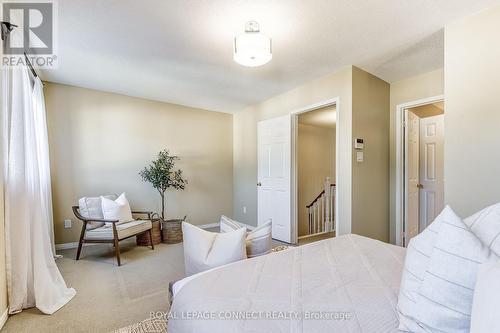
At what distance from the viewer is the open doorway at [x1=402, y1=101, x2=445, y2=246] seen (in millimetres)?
3402

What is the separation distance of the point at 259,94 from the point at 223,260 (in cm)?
305

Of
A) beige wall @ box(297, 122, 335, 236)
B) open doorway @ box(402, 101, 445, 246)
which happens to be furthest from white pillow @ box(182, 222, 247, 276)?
beige wall @ box(297, 122, 335, 236)

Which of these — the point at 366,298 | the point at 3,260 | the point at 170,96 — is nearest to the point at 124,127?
the point at 170,96

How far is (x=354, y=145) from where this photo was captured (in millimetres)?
3010

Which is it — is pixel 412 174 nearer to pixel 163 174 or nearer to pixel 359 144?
pixel 359 144

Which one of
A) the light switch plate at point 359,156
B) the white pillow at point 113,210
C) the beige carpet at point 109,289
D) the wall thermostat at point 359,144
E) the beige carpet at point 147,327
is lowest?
the beige carpet at point 109,289

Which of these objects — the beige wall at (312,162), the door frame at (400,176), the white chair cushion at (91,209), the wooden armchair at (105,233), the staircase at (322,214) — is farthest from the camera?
the beige wall at (312,162)

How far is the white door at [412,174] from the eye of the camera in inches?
134

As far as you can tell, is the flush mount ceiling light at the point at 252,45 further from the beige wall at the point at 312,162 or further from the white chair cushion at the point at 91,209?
the beige wall at the point at 312,162

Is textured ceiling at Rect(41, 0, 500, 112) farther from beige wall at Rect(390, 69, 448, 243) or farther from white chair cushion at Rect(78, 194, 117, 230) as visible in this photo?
white chair cushion at Rect(78, 194, 117, 230)

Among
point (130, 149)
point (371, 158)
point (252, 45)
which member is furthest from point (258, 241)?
point (130, 149)

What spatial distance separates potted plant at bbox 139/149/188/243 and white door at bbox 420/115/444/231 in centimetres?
374

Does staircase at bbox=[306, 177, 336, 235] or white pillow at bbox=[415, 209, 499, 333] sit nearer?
white pillow at bbox=[415, 209, 499, 333]

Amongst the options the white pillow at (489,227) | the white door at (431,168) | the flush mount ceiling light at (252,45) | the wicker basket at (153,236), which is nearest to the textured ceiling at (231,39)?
the flush mount ceiling light at (252,45)
